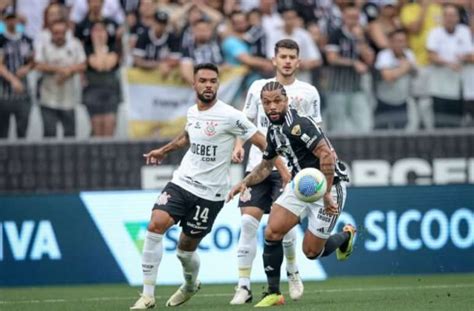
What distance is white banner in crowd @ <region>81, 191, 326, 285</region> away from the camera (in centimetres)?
1623

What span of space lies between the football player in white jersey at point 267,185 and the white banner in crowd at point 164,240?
356 centimetres

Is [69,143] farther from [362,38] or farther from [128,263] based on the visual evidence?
[362,38]

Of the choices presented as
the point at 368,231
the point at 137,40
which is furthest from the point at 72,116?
the point at 368,231

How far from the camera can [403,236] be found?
1636 cm

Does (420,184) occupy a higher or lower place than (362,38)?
lower

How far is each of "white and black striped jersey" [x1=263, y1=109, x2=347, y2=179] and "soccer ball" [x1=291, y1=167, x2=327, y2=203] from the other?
0.28m

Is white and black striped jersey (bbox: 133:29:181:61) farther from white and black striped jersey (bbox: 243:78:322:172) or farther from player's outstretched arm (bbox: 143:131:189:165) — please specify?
player's outstretched arm (bbox: 143:131:189:165)

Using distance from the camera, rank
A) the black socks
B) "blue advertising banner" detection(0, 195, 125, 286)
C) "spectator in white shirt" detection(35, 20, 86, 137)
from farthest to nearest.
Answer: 1. "spectator in white shirt" detection(35, 20, 86, 137)
2. "blue advertising banner" detection(0, 195, 125, 286)
3. the black socks

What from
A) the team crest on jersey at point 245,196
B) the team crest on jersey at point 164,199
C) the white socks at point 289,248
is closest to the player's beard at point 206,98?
the team crest on jersey at point 164,199

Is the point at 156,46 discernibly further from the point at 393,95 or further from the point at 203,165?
the point at 203,165

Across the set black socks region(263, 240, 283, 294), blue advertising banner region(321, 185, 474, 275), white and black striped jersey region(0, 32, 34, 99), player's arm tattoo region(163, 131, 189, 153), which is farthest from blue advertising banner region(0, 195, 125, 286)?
black socks region(263, 240, 283, 294)

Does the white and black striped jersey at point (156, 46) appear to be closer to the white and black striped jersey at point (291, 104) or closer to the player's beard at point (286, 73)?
the white and black striped jersey at point (291, 104)

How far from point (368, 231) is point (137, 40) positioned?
435 cm

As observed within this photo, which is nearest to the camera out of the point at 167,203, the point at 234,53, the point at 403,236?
the point at 167,203
